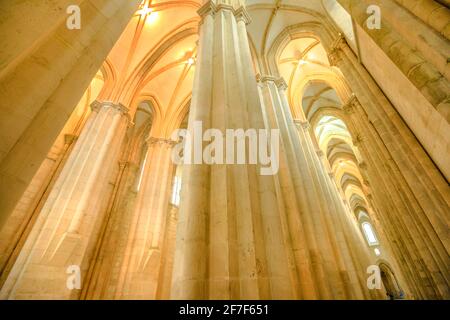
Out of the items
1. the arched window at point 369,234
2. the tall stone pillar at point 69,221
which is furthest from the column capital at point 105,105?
the arched window at point 369,234

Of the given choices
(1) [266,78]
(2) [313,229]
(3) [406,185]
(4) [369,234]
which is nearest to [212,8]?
(1) [266,78]

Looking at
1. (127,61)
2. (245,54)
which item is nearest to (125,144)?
(127,61)

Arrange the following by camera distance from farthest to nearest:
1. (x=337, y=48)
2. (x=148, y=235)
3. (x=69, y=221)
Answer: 1. (x=148, y=235)
2. (x=337, y=48)
3. (x=69, y=221)

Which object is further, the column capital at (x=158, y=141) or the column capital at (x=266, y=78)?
the column capital at (x=158, y=141)

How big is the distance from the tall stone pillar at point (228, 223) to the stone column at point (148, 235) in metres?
6.35

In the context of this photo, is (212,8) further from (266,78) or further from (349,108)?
(349,108)

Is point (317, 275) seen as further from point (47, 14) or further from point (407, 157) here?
point (47, 14)

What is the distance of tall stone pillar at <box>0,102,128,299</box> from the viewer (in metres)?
4.72

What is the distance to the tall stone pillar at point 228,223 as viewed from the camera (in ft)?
6.85

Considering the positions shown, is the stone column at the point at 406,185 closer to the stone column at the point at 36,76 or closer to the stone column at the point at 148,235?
the stone column at the point at 36,76

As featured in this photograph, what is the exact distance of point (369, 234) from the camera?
23.9m

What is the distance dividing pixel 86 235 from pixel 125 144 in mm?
8189

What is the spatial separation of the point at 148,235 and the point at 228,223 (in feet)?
22.5
